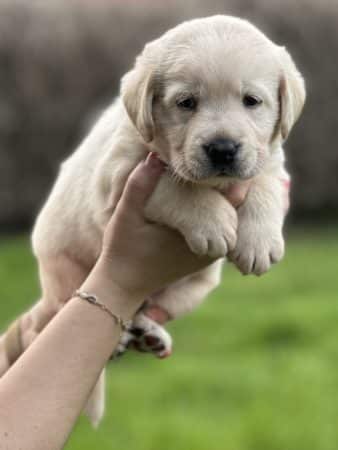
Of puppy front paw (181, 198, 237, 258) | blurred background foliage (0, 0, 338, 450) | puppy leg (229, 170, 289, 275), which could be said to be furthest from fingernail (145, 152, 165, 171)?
blurred background foliage (0, 0, 338, 450)

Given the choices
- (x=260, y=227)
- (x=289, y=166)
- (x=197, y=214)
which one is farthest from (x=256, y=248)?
(x=289, y=166)

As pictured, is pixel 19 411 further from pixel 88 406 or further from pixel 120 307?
pixel 88 406

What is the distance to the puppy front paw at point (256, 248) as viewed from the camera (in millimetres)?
3838

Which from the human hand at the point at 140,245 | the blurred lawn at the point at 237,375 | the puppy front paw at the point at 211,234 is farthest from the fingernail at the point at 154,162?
the blurred lawn at the point at 237,375

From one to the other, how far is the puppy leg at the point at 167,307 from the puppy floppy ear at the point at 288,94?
2.60ft

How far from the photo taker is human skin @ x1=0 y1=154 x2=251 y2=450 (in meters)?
3.38

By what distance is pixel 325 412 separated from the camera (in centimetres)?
791

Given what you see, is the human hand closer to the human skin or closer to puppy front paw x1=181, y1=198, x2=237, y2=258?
the human skin

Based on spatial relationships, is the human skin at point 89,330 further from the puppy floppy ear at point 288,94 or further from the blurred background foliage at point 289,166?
the blurred background foliage at point 289,166

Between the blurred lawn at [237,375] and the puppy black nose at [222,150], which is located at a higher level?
the puppy black nose at [222,150]

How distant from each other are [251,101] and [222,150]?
257mm

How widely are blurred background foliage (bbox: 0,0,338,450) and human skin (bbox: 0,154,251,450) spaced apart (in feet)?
15.4

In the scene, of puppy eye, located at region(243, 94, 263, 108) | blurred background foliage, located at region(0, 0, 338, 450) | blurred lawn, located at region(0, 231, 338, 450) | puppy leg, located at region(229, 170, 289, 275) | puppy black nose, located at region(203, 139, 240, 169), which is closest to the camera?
puppy black nose, located at region(203, 139, 240, 169)

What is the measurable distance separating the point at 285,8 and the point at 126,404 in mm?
6127
